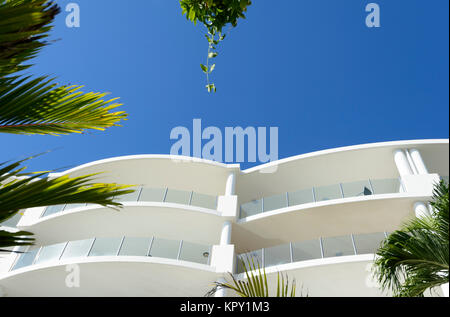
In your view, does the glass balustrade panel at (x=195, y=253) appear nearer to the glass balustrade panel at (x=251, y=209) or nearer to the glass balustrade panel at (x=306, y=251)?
the glass balustrade panel at (x=251, y=209)

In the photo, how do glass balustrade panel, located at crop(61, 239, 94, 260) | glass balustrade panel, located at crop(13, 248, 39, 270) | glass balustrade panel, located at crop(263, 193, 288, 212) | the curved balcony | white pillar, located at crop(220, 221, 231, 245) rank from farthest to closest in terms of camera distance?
glass balustrade panel, located at crop(263, 193, 288, 212), the curved balcony, glass balustrade panel, located at crop(13, 248, 39, 270), white pillar, located at crop(220, 221, 231, 245), glass balustrade panel, located at crop(61, 239, 94, 260)

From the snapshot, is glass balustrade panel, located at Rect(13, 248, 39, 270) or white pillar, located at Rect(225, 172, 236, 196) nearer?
glass balustrade panel, located at Rect(13, 248, 39, 270)

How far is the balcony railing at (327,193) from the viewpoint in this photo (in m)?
12.4

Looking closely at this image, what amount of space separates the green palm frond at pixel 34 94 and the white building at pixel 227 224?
917 centimetres

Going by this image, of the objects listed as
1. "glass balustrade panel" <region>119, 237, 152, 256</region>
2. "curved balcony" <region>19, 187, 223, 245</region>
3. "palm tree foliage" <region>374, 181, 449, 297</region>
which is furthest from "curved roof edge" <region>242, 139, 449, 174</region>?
"palm tree foliage" <region>374, 181, 449, 297</region>

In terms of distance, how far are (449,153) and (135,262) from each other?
41.1 feet

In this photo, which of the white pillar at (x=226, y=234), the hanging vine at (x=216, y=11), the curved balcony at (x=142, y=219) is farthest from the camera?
the curved balcony at (x=142, y=219)

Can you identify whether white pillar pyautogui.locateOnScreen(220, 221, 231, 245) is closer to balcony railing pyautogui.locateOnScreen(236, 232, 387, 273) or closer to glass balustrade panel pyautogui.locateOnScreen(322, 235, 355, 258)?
balcony railing pyautogui.locateOnScreen(236, 232, 387, 273)

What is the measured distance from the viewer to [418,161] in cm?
1255

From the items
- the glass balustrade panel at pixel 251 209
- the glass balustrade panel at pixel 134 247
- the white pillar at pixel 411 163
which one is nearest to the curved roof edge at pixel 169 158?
the glass balustrade panel at pixel 251 209

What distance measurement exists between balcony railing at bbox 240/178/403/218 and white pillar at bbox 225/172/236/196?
0.84 metres

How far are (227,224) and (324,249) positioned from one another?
3.69 m

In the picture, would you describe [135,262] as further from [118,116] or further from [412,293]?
[118,116]

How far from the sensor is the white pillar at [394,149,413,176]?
1242 cm
